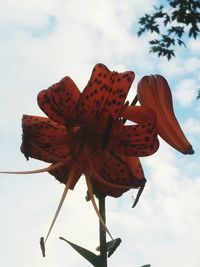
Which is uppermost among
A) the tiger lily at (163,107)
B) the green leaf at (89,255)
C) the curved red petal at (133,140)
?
the tiger lily at (163,107)

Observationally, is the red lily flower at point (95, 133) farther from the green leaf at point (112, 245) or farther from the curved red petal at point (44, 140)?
the green leaf at point (112, 245)

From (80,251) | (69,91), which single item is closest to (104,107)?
(69,91)

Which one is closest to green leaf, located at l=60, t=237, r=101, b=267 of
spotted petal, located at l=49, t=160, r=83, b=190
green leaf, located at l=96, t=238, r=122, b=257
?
green leaf, located at l=96, t=238, r=122, b=257

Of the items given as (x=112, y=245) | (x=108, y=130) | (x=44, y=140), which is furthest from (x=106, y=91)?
(x=112, y=245)

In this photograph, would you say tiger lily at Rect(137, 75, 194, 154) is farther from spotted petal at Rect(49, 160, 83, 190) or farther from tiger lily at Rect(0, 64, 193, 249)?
spotted petal at Rect(49, 160, 83, 190)

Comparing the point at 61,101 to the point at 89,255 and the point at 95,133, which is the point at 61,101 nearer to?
the point at 95,133

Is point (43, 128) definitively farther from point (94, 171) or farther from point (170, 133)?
point (170, 133)

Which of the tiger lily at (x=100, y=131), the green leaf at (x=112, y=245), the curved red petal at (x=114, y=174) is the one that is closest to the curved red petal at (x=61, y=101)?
the tiger lily at (x=100, y=131)
